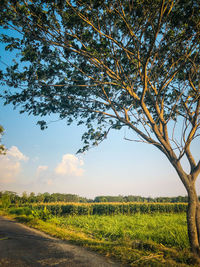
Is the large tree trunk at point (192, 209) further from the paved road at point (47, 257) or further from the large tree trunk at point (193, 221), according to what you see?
the paved road at point (47, 257)

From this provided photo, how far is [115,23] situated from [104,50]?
37.9 inches

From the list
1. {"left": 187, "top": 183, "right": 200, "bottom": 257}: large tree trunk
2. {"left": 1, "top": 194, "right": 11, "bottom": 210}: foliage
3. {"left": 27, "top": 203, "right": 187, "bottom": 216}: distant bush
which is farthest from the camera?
{"left": 1, "top": 194, "right": 11, "bottom": 210}: foliage

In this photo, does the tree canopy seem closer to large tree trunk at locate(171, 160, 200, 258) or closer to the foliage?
large tree trunk at locate(171, 160, 200, 258)

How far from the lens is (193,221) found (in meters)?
4.21

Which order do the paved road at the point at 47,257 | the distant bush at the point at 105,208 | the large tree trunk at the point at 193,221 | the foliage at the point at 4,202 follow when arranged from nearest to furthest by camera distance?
1. the paved road at the point at 47,257
2. the large tree trunk at the point at 193,221
3. the distant bush at the point at 105,208
4. the foliage at the point at 4,202

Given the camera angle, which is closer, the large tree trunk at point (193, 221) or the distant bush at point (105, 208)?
the large tree trunk at point (193, 221)

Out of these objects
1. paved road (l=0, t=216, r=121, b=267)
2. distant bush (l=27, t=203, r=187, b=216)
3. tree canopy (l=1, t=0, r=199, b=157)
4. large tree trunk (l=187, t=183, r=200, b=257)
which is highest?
tree canopy (l=1, t=0, r=199, b=157)

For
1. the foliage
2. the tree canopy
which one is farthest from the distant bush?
the tree canopy

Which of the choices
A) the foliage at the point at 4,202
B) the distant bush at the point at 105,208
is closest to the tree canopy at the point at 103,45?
the distant bush at the point at 105,208

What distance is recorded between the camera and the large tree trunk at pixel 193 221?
13.2 ft

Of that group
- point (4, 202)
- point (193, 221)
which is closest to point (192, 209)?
point (193, 221)

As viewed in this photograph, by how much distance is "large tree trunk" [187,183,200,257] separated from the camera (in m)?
4.04

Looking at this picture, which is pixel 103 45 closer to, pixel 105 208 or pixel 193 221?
pixel 193 221

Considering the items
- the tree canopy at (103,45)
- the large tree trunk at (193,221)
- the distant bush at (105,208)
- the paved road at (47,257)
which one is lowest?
the distant bush at (105,208)
